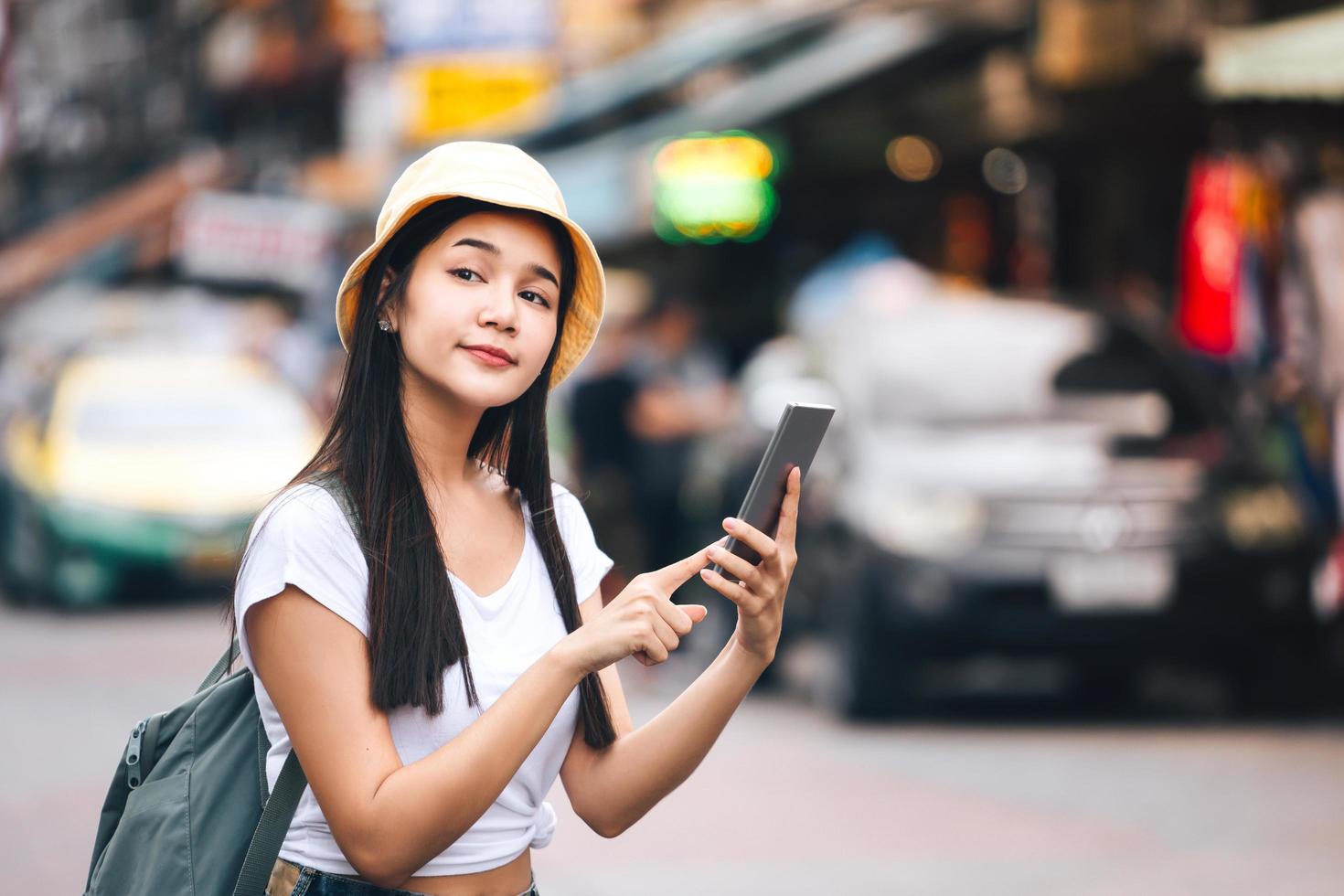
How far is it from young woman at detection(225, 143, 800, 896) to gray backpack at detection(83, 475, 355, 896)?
0.04 m

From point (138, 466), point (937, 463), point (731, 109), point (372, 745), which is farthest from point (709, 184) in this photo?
point (372, 745)

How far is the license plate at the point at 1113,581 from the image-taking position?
872 cm

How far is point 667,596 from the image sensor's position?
2.52 metres

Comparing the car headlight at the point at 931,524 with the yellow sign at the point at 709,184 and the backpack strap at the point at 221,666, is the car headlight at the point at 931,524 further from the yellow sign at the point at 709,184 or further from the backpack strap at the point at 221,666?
the yellow sign at the point at 709,184

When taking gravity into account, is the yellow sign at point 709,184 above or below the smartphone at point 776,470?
above

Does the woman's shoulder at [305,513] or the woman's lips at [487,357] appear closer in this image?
the woman's shoulder at [305,513]

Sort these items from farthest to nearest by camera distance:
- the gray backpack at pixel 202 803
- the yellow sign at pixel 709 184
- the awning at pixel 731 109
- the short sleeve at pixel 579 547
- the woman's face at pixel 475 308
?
the yellow sign at pixel 709 184
the awning at pixel 731 109
the short sleeve at pixel 579 547
the woman's face at pixel 475 308
the gray backpack at pixel 202 803

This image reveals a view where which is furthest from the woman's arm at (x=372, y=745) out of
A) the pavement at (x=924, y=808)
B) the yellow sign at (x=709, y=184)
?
the yellow sign at (x=709, y=184)

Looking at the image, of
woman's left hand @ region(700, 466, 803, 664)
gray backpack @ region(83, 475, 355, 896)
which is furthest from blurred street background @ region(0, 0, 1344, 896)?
woman's left hand @ region(700, 466, 803, 664)

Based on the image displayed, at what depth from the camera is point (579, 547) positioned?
2879 millimetres

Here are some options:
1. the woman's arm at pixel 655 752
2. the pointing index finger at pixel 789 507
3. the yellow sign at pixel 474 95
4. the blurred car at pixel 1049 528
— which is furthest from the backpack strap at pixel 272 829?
the yellow sign at pixel 474 95

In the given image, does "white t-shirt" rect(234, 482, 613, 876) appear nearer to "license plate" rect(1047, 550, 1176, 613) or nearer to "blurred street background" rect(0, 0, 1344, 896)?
"blurred street background" rect(0, 0, 1344, 896)

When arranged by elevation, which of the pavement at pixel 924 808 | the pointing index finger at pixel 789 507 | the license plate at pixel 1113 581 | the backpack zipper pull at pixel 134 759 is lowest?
the pavement at pixel 924 808

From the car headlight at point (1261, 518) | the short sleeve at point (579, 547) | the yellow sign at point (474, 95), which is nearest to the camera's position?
the short sleeve at point (579, 547)
